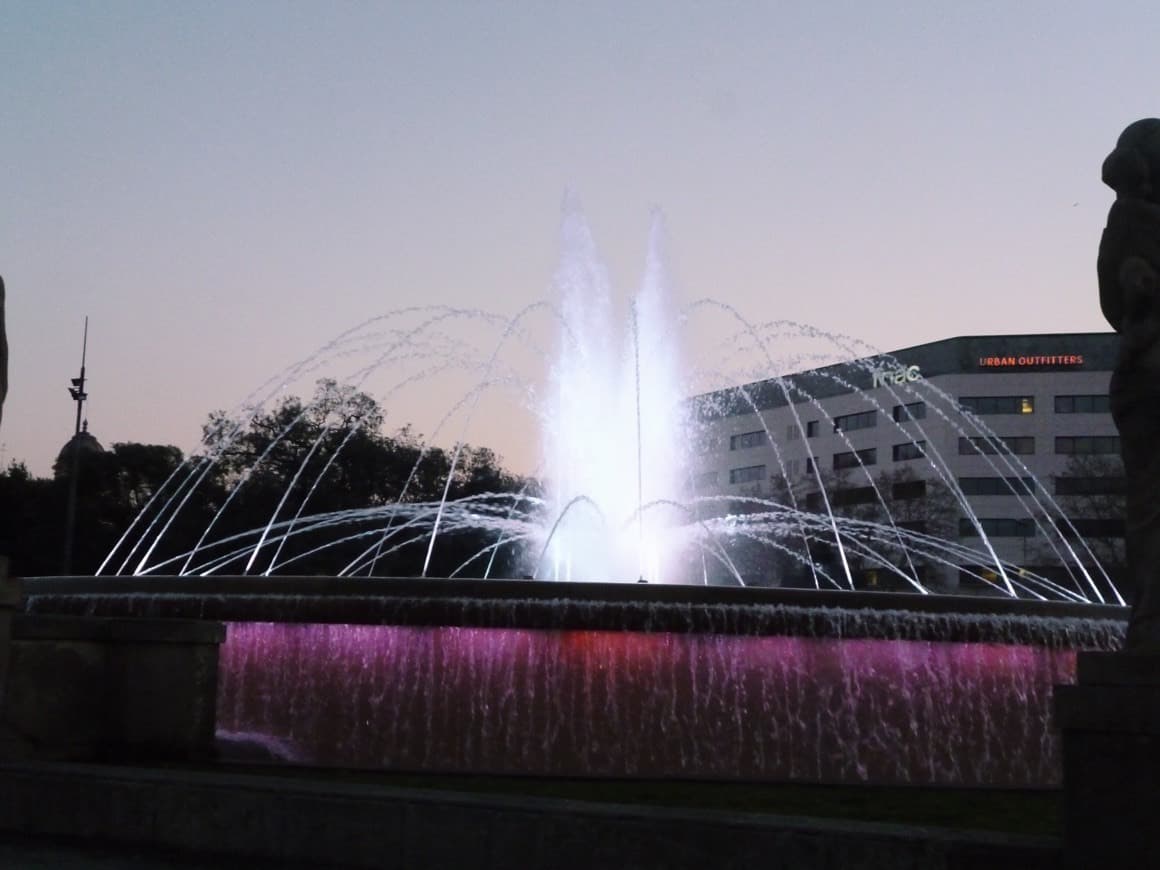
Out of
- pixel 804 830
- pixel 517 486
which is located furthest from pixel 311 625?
pixel 517 486

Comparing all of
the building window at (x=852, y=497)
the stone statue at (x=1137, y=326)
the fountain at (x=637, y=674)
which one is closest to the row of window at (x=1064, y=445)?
the building window at (x=852, y=497)

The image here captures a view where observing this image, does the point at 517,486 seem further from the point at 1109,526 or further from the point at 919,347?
the point at 919,347

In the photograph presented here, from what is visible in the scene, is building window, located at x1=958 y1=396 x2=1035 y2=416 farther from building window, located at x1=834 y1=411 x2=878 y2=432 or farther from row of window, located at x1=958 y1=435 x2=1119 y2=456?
building window, located at x1=834 y1=411 x2=878 y2=432

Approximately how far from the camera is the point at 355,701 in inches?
484

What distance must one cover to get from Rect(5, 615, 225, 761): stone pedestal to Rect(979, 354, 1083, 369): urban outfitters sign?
93.1 metres

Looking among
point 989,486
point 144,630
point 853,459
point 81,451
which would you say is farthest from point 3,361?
point 853,459

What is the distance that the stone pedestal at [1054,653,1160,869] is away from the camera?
17.0ft

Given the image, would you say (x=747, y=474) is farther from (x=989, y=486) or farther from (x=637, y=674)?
(x=637, y=674)

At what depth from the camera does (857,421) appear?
343 feet

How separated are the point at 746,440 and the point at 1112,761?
365 ft

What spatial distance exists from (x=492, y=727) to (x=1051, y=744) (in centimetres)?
473

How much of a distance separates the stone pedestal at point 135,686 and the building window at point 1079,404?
92513 mm

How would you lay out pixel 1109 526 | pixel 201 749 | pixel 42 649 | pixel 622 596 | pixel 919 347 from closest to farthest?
pixel 42 649 < pixel 201 749 < pixel 622 596 < pixel 1109 526 < pixel 919 347

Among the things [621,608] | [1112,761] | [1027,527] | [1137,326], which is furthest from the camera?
[1027,527]
